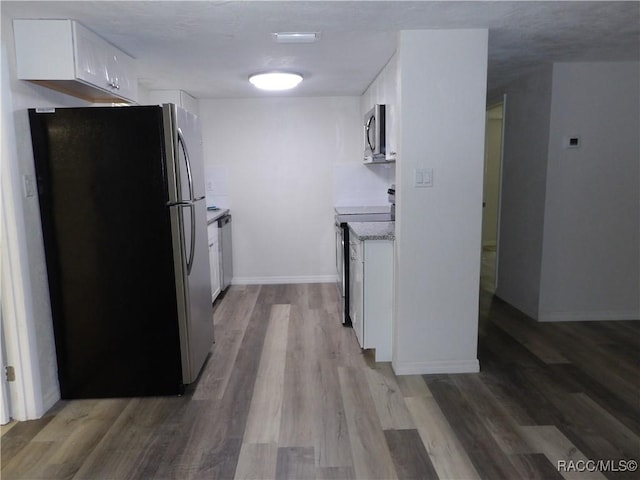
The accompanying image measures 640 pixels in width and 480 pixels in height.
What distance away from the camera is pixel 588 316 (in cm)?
395

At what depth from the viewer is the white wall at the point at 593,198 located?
3.67 meters

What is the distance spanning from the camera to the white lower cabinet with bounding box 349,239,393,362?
3080 millimetres

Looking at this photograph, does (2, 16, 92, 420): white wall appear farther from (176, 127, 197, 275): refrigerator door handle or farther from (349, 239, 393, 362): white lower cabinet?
(349, 239, 393, 362): white lower cabinet

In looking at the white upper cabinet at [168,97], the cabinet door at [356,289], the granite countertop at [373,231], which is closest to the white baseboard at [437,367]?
the cabinet door at [356,289]

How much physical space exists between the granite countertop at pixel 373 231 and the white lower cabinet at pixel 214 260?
1527mm

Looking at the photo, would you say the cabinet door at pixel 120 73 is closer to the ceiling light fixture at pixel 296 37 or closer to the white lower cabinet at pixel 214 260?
the ceiling light fixture at pixel 296 37

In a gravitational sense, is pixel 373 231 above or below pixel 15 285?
above

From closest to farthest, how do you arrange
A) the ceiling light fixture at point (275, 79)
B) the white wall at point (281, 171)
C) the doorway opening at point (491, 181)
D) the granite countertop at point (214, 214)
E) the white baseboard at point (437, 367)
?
the white baseboard at point (437, 367) → the ceiling light fixture at point (275, 79) → the granite countertop at point (214, 214) → the white wall at point (281, 171) → the doorway opening at point (491, 181)

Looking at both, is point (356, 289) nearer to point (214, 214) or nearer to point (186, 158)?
point (186, 158)

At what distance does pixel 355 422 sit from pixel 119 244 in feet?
5.50

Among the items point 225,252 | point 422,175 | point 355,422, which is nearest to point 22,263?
point 355,422

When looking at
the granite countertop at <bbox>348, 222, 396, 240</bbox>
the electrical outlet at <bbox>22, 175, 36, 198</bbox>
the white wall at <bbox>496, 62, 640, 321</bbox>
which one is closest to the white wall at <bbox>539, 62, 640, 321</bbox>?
the white wall at <bbox>496, 62, 640, 321</bbox>

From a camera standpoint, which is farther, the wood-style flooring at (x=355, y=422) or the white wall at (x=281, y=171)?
the white wall at (x=281, y=171)

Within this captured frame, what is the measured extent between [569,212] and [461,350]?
174 cm
